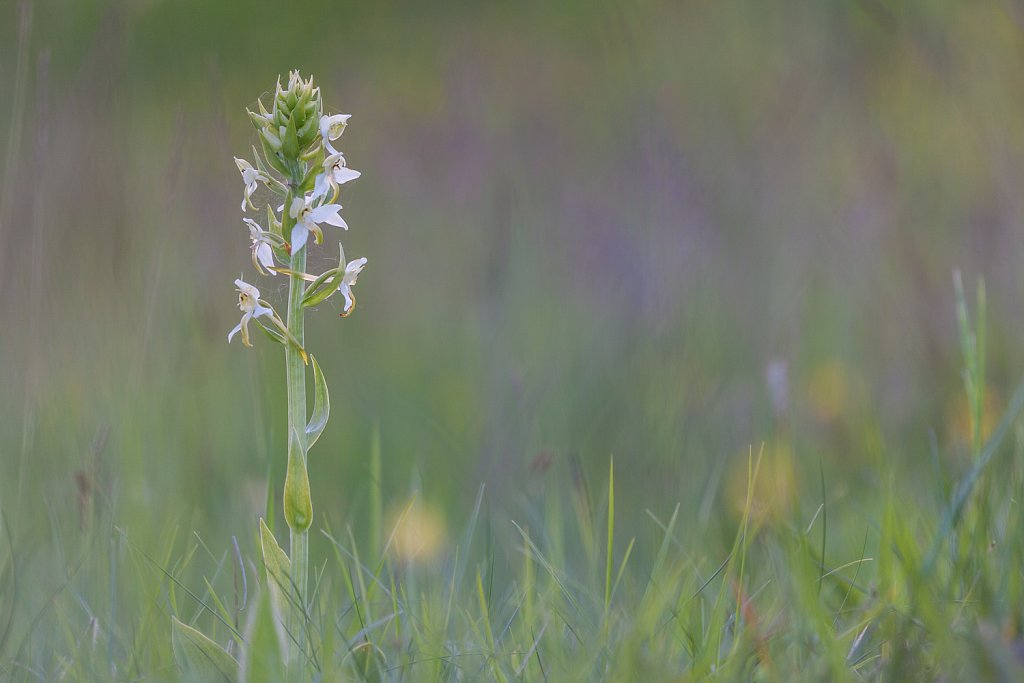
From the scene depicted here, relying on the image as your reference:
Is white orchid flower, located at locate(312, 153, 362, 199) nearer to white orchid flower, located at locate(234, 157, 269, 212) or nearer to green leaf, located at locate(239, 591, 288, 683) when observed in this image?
white orchid flower, located at locate(234, 157, 269, 212)

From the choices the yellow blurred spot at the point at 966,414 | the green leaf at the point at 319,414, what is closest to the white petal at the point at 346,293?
the green leaf at the point at 319,414

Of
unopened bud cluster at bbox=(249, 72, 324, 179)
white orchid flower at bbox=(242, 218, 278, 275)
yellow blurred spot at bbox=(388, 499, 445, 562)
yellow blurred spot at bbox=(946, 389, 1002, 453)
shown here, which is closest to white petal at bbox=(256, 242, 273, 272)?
white orchid flower at bbox=(242, 218, 278, 275)

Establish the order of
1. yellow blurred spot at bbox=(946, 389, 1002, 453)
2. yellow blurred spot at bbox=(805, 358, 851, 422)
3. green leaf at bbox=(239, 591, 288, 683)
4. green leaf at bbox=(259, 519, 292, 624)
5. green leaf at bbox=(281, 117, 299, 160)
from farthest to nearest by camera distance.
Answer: yellow blurred spot at bbox=(805, 358, 851, 422)
yellow blurred spot at bbox=(946, 389, 1002, 453)
green leaf at bbox=(281, 117, 299, 160)
green leaf at bbox=(259, 519, 292, 624)
green leaf at bbox=(239, 591, 288, 683)

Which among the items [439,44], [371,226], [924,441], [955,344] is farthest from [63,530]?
[439,44]

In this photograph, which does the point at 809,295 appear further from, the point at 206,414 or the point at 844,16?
the point at 206,414

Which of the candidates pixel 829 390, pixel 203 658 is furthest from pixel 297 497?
pixel 829 390

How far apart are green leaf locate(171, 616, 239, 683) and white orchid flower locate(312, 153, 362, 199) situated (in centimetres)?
56

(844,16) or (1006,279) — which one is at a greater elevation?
(844,16)

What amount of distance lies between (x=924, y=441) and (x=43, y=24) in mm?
2526

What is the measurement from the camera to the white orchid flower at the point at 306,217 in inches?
47.5

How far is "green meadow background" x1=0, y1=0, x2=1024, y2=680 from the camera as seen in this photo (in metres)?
1.76

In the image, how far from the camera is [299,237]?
47.6 inches

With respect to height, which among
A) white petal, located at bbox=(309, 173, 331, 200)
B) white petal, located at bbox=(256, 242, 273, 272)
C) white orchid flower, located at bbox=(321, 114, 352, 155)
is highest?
white orchid flower, located at bbox=(321, 114, 352, 155)

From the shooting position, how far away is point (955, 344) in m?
2.97
